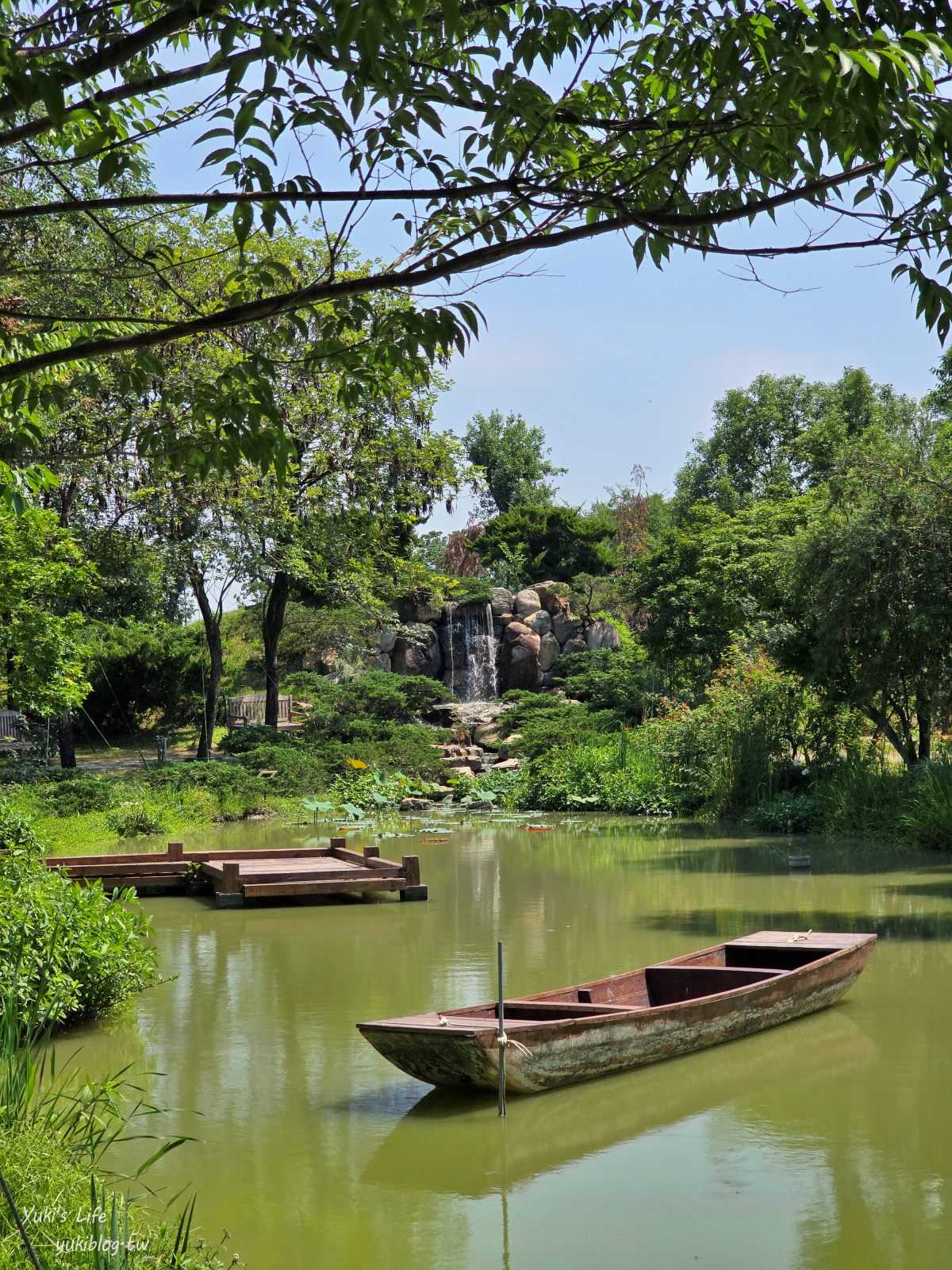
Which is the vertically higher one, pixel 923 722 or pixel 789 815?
pixel 923 722

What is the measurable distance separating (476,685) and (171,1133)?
3133cm

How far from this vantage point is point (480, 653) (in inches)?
1495

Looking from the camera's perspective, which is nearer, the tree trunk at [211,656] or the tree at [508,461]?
the tree trunk at [211,656]

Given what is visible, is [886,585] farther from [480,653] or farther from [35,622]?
[480,653]

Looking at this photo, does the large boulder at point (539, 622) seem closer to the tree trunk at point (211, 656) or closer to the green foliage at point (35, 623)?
the tree trunk at point (211, 656)

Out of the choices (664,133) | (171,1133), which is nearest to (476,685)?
(171,1133)

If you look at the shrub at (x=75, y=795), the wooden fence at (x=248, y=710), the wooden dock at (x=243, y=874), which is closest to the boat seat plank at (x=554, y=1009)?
the wooden dock at (x=243, y=874)

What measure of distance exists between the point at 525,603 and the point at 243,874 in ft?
83.6

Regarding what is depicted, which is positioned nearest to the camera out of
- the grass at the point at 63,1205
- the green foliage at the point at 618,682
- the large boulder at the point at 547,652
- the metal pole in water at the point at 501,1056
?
the grass at the point at 63,1205

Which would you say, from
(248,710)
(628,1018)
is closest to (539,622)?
(248,710)

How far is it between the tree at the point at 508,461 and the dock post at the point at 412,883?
1695 inches

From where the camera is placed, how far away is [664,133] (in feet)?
12.5

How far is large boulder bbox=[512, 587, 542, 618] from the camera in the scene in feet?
127

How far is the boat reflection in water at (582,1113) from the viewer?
19.4 ft
